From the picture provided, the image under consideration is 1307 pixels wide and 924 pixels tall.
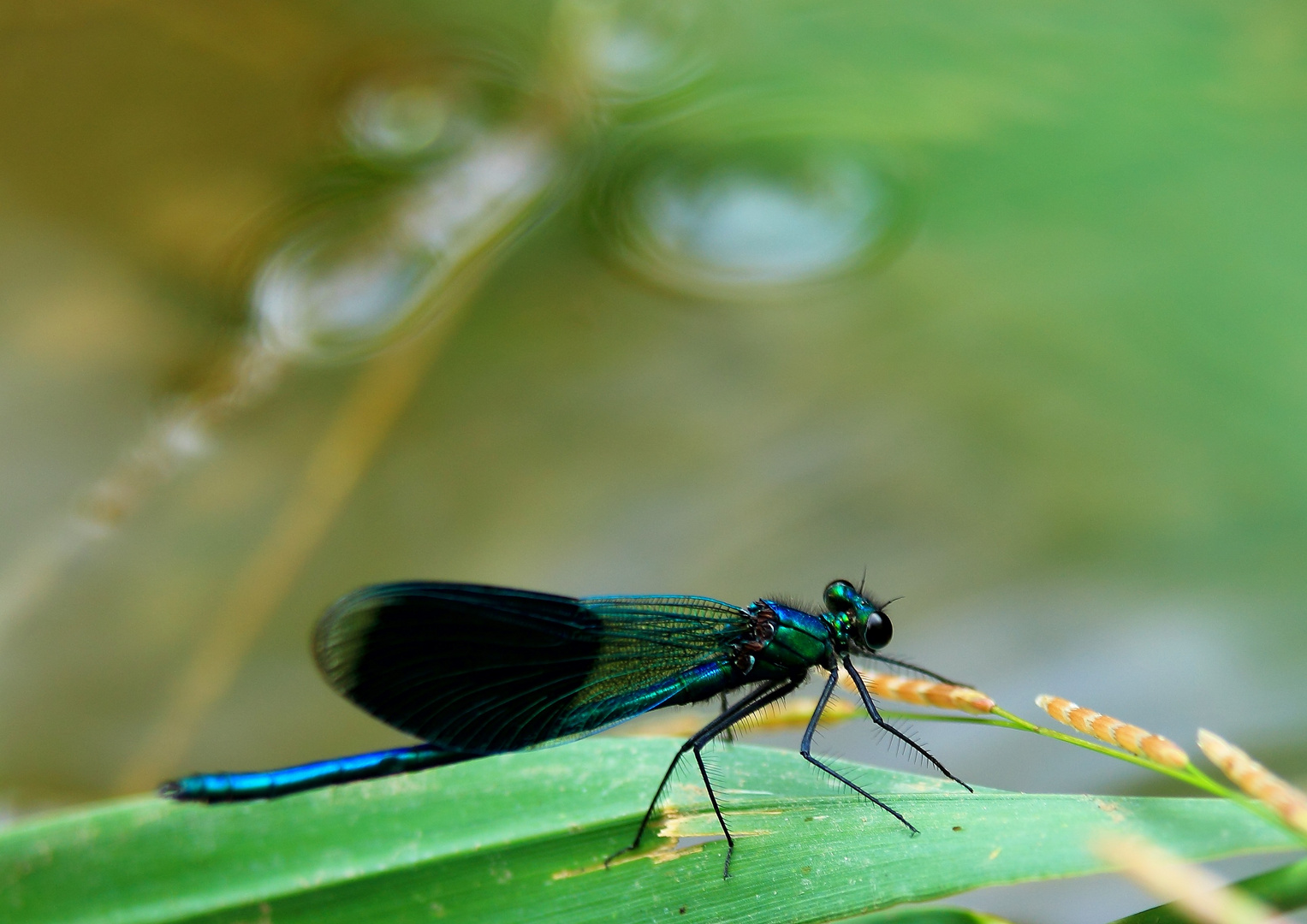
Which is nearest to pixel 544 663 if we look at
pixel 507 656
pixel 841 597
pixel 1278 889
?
pixel 507 656

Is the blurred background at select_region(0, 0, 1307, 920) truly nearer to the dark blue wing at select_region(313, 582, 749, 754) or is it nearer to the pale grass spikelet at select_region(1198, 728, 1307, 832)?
the dark blue wing at select_region(313, 582, 749, 754)

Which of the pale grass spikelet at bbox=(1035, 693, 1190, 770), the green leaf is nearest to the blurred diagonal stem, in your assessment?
the pale grass spikelet at bbox=(1035, 693, 1190, 770)

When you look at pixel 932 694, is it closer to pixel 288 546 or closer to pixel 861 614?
pixel 861 614

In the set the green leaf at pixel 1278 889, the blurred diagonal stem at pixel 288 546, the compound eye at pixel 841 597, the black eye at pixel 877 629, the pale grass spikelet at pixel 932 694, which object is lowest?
the green leaf at pixel 1278 889

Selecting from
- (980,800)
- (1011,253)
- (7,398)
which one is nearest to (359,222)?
(7,398)

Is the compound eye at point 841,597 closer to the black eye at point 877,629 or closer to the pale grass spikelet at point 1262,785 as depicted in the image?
the black eye at point 877,629

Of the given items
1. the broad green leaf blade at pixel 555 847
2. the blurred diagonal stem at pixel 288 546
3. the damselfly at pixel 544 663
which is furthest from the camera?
the blurred diagonal stem at pixel 288 546

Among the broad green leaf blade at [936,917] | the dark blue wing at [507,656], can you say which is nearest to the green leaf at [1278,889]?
the broad green leaf blade at [936,917]
